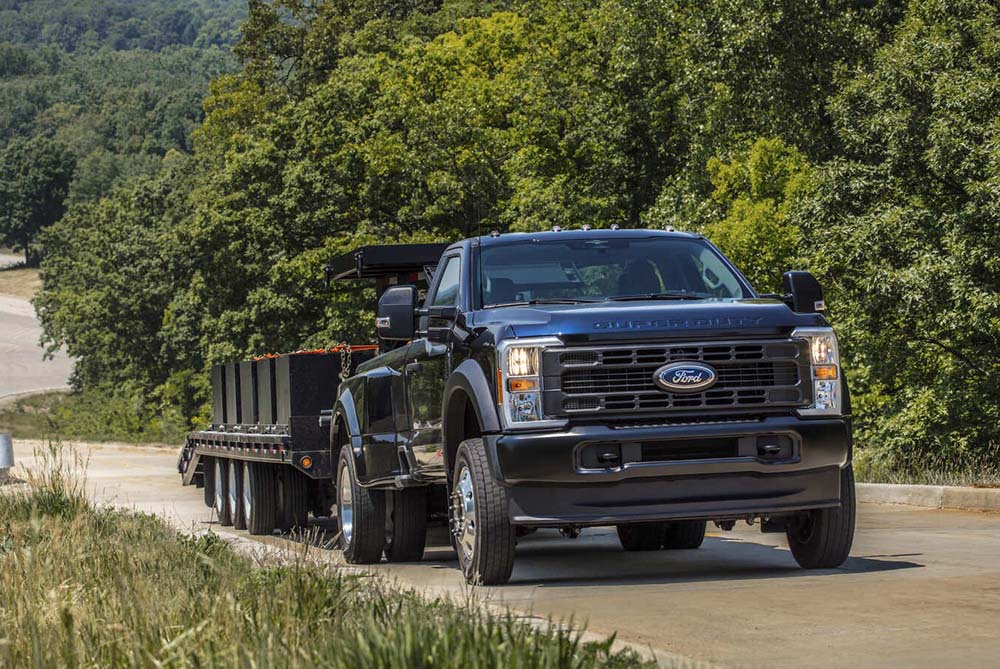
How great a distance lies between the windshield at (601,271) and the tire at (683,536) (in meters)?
2.63

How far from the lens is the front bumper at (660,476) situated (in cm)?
979

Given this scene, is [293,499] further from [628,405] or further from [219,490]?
[628,405]

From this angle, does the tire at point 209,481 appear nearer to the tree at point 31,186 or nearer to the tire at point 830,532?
the tire at point 830,532

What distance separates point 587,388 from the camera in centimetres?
995

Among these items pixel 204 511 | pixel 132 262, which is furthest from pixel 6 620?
pixel 132 262

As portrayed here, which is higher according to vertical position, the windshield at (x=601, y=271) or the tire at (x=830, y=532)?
the windshield at (x=601, y=271)

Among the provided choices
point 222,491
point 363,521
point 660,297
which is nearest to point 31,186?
point 222,491

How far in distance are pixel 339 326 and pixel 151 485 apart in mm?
19835

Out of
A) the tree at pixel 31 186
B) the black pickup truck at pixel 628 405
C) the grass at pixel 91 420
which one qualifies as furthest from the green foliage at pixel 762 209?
the tree at pixel 31 186

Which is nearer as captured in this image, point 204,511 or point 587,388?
point 587,388

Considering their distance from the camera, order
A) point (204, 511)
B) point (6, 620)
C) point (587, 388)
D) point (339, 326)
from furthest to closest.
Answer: point (339, 326), point (204, 511), point (587, 388), point (6, 620)

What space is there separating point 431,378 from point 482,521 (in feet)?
5.70

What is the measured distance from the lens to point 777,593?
970 centimetres

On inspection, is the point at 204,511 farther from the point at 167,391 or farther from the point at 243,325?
the point at 167,391
